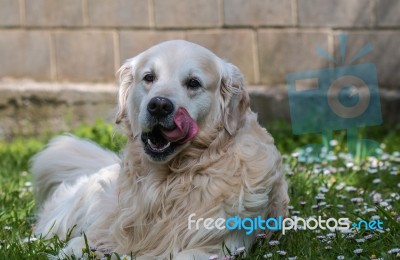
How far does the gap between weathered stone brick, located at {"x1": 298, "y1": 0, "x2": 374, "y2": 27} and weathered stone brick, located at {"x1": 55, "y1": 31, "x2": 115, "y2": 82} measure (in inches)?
74.5

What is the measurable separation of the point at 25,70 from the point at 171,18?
1516mm

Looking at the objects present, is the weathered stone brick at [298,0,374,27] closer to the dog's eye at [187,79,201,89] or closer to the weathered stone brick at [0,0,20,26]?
the weathered stone brick at [0,0,20,26]

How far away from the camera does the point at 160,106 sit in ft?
10.7

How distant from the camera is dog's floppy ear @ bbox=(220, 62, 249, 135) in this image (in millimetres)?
3520

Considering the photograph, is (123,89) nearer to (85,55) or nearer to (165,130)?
(165,130)

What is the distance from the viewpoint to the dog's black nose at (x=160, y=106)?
3260mm

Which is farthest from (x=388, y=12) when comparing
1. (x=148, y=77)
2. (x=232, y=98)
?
(x=148, y=77)

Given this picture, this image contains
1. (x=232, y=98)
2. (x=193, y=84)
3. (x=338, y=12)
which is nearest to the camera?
(x=193, y=84)

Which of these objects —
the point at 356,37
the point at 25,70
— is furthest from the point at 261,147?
the point at 25,70

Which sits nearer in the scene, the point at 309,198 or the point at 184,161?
the point at 184,161

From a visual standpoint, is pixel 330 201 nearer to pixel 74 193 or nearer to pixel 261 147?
pixel 261 147

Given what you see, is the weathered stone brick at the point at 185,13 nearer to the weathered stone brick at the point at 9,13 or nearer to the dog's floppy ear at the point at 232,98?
the weathered stone brick at the point at 9,13

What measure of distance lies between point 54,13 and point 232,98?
402cm

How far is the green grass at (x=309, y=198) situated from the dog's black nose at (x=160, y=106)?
542mm
